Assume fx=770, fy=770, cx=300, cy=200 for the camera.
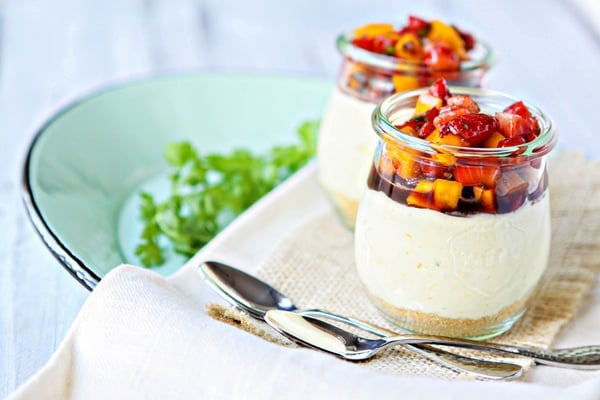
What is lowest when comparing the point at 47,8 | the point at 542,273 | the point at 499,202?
the point at 47,8

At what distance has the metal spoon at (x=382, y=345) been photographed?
1306 millimetres

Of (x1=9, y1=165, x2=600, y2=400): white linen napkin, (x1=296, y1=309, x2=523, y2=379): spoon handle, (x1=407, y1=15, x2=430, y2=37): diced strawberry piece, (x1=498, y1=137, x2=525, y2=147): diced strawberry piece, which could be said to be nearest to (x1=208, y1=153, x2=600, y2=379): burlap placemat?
(x1=296, y1=309, x2=523, y2=379): spoon handle

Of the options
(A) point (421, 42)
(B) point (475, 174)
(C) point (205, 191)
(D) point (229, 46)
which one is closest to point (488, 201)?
(B) point (475, 174)

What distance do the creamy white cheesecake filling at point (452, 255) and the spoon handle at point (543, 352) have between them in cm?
7

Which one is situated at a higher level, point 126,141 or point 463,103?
point 463,103

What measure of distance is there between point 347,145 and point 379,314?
1.43 ft

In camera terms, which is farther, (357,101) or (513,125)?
(357,101)

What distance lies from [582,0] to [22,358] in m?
3.48

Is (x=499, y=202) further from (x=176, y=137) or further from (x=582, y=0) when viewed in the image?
(x=582, y=0)

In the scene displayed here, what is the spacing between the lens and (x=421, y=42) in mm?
1691

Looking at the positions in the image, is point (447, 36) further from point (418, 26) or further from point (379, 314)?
point (379, 314)

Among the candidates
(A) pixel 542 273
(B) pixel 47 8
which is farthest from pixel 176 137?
(B) pixel 47 8

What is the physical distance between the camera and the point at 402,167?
4.29ft

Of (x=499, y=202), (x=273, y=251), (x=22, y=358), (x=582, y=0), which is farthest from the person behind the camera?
(x=582, y=0)
